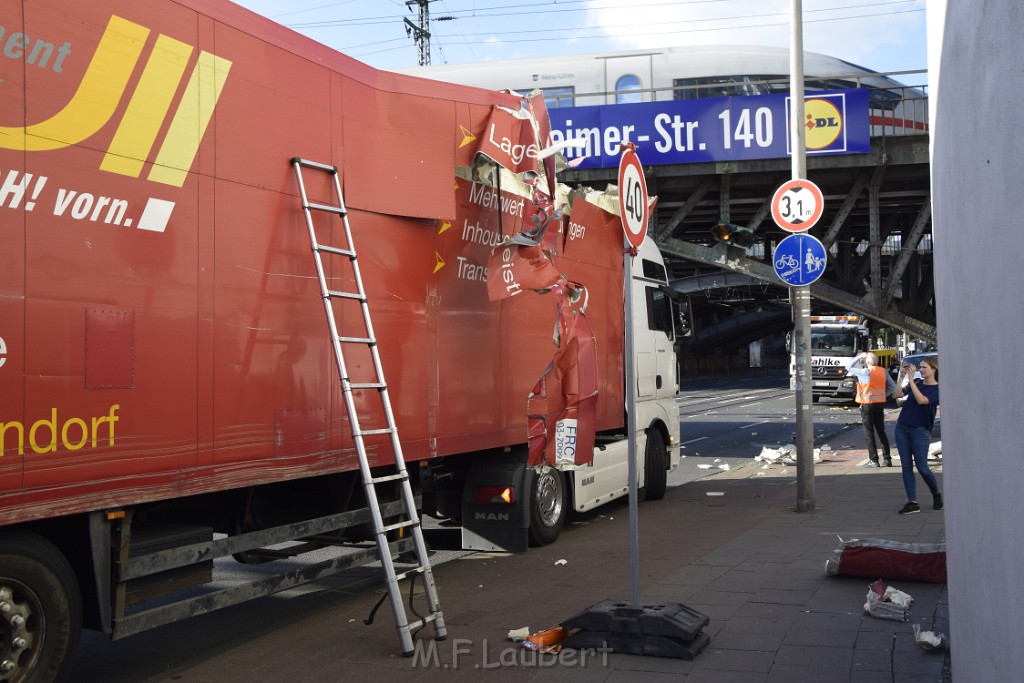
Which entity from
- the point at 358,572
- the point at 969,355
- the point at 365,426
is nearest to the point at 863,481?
the point at 358,572

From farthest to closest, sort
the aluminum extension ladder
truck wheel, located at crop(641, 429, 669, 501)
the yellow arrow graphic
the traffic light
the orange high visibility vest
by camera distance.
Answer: the orange high visibility vest < the traffic light < truck wheel, located at crop(641, 429, 669, 501) < the yellow arrow graphic < the aluminum extension ladder

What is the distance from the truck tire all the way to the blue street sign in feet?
28.5

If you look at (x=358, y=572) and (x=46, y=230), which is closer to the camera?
A: (x=46, y=230)

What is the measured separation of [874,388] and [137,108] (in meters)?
13.2

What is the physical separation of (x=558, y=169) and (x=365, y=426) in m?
3.71

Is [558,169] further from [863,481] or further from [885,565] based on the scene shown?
[863,481]

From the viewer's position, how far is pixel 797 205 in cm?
1162

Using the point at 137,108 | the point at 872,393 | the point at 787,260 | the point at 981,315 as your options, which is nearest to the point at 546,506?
the point at 787,260

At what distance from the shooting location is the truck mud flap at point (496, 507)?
29.0 ft

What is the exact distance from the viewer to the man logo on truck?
15.2 feet

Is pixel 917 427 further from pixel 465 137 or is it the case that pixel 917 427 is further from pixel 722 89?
pixel 722 89

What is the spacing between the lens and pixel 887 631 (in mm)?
6320

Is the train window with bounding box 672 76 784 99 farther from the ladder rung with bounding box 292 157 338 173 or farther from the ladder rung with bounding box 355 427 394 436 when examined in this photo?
the ladder rung with bounding box 355 427 394 436

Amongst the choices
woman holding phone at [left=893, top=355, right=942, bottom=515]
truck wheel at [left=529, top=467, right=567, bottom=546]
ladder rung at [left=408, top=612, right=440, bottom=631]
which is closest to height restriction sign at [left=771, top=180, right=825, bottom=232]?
woman holding phone at [left=893, top=355, right=942, bottom=515]
